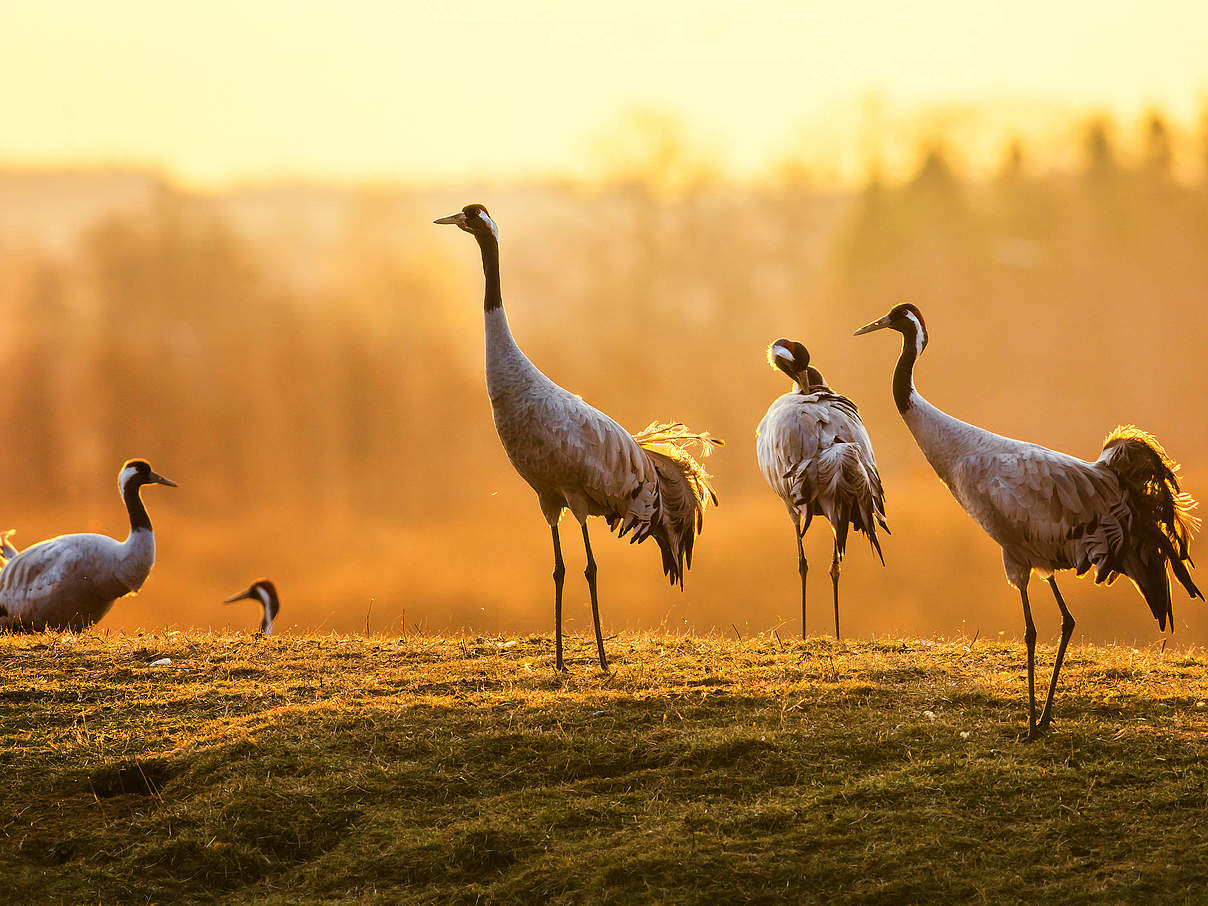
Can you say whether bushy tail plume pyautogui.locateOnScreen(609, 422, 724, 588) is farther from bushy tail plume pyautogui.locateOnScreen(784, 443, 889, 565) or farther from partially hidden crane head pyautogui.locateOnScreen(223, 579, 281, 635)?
partially hidden crane head pyautogui.locateOnScreen(223, 579, 281, 635)

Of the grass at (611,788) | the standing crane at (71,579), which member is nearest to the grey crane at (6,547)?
the standing crane at (71,579)

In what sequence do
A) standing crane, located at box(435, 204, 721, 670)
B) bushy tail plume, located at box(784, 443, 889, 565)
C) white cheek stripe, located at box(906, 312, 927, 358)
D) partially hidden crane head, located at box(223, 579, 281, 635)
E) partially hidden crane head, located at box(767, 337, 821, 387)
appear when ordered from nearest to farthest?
white cheek stripe, located at box(906, 312, 927, 358)
standing crane, located at box(435, 204, 721, 670)
bushy tail plume, located at box(784, 443, 889, 565)
partially hidden crane head, located at box(767, 337, 821, 387)
partially hidden crane head, located at box(223, 579, 281, 635)

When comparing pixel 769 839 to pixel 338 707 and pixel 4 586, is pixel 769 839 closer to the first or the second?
pixel 338 707

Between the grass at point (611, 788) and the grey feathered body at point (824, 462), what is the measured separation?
231 cm

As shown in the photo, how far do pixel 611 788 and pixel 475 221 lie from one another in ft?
16.9

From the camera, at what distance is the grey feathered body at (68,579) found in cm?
1226

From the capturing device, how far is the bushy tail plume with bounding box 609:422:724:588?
404 inches

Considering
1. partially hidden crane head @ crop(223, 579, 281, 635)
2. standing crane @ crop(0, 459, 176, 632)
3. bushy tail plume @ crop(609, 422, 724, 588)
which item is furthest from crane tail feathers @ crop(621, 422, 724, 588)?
partially hidden crane head @ crop(223, 579, 281, 635)

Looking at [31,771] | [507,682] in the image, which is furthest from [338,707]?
[31,771]

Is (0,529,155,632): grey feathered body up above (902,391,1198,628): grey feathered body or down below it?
below

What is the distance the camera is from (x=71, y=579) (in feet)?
40.3

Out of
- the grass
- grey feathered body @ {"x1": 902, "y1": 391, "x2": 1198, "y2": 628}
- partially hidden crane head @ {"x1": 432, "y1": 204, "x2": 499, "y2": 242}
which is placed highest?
partially hidden crane head @ {"x1": 432, "y1": 204, "x2": 499, "y2": 242}

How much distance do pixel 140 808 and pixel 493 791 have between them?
2005 mm

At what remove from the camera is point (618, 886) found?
211 inches
